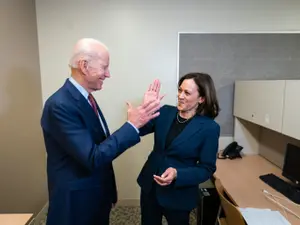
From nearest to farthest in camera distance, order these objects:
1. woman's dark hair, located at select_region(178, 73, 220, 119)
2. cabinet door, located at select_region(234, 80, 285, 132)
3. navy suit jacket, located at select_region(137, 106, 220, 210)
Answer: navy suit jacket, located at select_region(137, 106, 220, 210)
woman's dark hair, located at select_region(178, 73, 220, 119)
cabinet door, located at select_region(234, 80, 285, 132)

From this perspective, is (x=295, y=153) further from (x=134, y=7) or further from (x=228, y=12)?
(x=134, y=7)

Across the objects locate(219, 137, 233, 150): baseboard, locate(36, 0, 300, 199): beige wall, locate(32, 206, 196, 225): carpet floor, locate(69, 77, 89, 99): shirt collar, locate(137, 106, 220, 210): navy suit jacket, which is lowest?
locate(32, 206, 196, 225): carpet floor

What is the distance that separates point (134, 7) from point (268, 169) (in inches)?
89.0

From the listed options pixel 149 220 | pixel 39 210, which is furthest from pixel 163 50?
pixel 39 210

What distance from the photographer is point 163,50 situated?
2.67m

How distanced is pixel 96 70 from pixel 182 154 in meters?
0.76

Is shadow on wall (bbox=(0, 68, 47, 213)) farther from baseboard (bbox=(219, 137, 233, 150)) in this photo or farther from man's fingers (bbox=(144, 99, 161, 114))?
baseboard (bbox=(219, 137, 233, 150))

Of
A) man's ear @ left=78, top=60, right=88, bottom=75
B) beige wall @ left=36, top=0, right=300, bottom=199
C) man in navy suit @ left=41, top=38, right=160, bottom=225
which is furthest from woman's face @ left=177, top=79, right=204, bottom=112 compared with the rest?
beige wall @ left=36, top=0, right=300, bottom=199

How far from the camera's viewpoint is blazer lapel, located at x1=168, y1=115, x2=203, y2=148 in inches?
58.8

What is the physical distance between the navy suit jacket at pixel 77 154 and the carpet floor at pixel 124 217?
1.46 metres

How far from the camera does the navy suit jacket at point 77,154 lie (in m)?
1.02

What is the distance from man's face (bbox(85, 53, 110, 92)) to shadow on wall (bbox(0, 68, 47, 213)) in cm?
118

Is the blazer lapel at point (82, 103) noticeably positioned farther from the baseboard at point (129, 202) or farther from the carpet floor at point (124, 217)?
the baseboard at point (129, 202)

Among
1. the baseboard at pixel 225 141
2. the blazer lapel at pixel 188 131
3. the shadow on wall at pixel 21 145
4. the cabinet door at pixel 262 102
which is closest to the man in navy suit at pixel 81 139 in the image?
the blazer lapel at pixel 188 131
